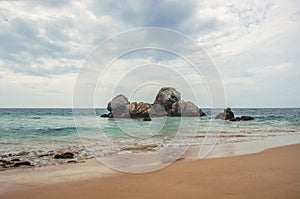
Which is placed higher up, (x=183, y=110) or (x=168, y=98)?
(x=168, y=98)

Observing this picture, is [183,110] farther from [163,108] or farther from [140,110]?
[140,110]

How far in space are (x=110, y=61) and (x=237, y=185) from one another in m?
4.82

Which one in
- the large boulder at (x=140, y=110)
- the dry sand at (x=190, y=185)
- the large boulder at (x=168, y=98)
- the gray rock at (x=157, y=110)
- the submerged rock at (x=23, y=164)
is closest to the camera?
the dry sand at (x=190, y=185)

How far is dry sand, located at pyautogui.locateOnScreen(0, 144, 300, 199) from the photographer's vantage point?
15.6 feet

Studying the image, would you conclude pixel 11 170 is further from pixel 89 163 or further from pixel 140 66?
pixel 140 66

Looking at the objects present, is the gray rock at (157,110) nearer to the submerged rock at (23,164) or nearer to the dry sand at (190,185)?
the submerged rock at (23,164)

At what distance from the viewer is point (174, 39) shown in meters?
7.73

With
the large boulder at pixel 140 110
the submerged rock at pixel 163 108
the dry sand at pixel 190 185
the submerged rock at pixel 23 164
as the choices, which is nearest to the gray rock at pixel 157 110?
the submerged rock at pixel 163 108

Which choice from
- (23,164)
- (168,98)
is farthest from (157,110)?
(23,164)

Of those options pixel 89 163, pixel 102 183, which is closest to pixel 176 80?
pixel 89 163

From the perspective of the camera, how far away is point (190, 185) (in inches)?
210

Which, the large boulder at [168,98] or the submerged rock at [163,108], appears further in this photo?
the large boulder at [168,98]

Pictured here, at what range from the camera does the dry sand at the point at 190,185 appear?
4.77 meters

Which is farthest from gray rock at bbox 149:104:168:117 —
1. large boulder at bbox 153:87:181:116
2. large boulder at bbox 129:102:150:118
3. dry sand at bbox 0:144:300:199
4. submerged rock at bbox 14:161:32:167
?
dry sand at bbox 0:144:300:199
